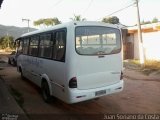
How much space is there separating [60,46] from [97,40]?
1.13 meters

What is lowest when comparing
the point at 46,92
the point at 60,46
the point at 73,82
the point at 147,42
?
the point at 46,92

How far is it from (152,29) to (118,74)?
49.3 feet

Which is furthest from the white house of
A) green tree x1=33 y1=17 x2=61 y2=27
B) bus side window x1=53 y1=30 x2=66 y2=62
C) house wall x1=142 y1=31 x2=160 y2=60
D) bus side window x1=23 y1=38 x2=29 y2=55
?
green tree x1=33 y1=17 x2=61 y2=27

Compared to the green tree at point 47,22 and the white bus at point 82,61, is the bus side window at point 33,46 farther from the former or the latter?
the green tree at point 47,22

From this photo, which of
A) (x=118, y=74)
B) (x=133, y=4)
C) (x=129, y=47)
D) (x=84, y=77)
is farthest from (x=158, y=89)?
(x=129, y=47)

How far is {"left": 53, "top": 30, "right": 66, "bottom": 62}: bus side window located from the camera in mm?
6352

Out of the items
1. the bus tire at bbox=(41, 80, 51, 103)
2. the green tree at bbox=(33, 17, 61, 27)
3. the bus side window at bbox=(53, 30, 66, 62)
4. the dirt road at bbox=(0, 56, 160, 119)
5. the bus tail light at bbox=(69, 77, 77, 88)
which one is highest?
the green tree at bbox=(33, 17, 61, 27)

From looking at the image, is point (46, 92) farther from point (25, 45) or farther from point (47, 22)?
point (47, 22)

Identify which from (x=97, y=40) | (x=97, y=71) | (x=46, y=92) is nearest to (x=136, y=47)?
(x=46, y=92)

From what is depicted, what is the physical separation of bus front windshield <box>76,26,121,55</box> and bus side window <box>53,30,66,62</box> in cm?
49

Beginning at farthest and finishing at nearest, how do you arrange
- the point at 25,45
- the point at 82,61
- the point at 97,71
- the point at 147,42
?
the point at 147,42 < the point at 25,45 < the point at 97,71 < the point at 82,61

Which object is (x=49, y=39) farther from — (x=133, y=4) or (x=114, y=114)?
(x=133, y=4)

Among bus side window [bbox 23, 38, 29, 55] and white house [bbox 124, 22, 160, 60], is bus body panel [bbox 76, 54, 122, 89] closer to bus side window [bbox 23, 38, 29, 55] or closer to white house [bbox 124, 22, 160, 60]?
bus side window [bbox 23, 38, 29, 55]

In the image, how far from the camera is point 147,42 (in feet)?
69.6
